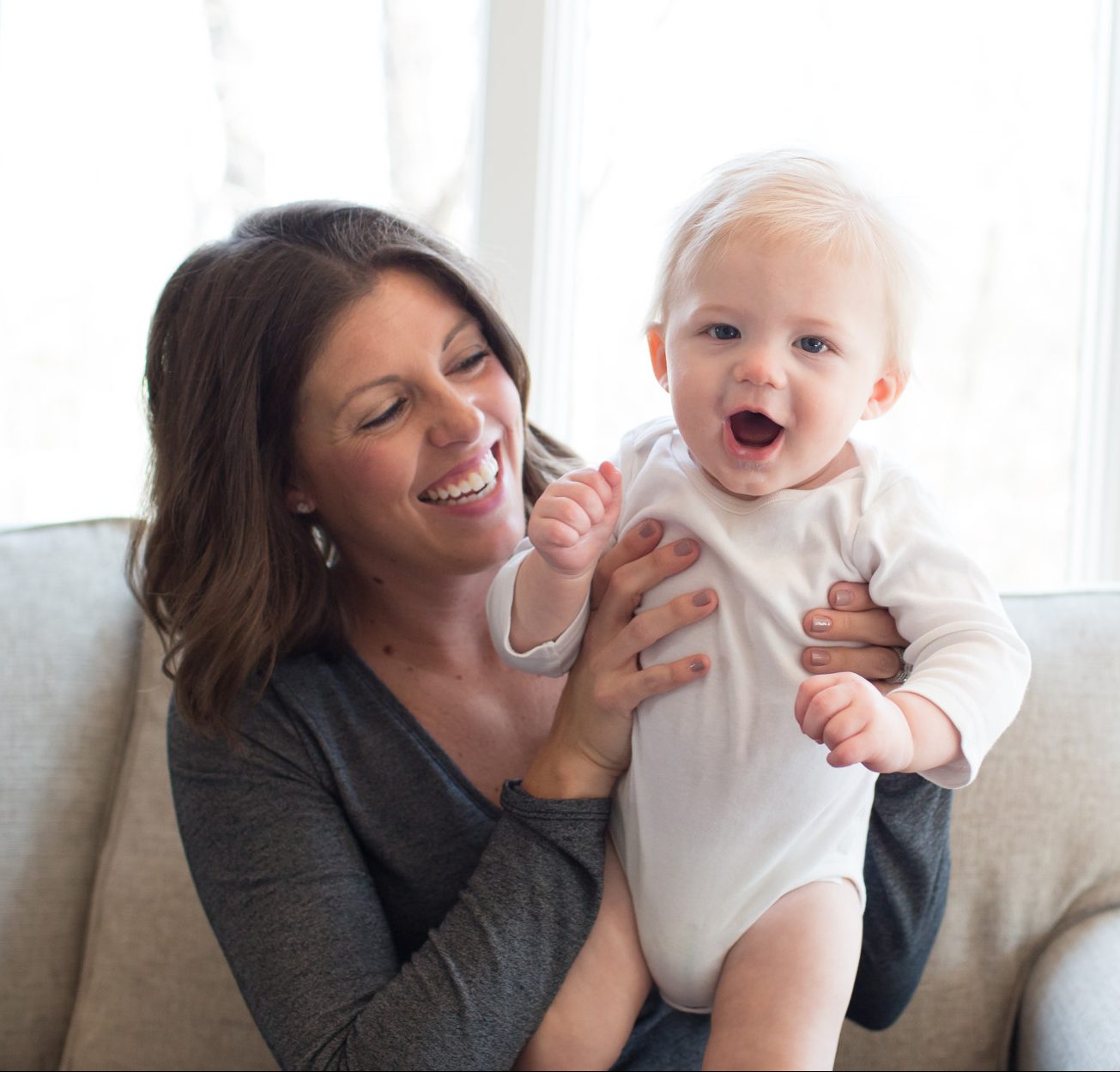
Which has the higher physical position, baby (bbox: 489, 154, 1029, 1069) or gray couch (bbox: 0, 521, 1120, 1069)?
baby (bbox: 489, 154, 1029, 1069)

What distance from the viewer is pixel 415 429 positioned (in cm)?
130

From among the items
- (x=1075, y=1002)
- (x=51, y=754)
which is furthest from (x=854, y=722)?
(x=51, y=754)

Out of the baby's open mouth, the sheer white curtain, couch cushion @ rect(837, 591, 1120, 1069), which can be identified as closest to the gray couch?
couch cushion @ rect(837, 591, 1120, 1069)

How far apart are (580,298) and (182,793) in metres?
1.46

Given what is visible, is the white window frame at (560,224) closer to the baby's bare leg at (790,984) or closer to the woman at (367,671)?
the woman at (367,671)

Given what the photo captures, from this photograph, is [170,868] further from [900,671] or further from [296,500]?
[900,671]

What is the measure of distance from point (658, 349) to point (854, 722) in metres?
0.45

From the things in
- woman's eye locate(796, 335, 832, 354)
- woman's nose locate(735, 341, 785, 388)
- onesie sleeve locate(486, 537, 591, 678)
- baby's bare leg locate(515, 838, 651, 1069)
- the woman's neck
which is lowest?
baby's bare leg locate(515, 838, 651, 1069)

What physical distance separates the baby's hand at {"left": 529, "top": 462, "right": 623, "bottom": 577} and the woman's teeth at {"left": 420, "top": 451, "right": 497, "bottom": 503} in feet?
0.73

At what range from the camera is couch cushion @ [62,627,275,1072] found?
171 centimetres

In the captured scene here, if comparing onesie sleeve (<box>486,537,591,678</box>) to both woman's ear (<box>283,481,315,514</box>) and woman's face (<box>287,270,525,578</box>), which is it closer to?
woman's face (<box>287,270,525,578</box>)

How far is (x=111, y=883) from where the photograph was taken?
1.77 meters

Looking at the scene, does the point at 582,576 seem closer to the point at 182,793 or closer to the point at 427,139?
the point at 182,793

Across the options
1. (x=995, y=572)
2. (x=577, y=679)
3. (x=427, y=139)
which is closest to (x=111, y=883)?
(x=577, y=679)
